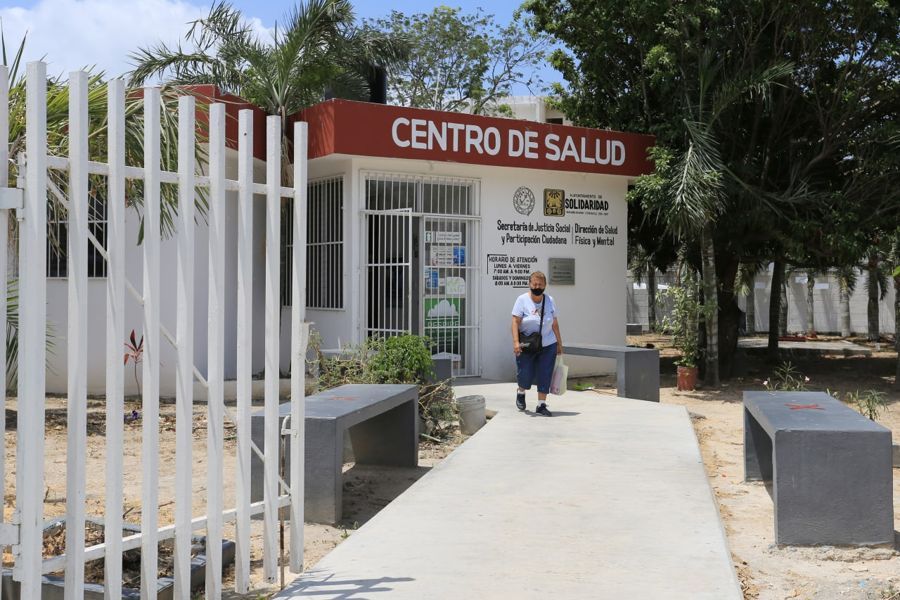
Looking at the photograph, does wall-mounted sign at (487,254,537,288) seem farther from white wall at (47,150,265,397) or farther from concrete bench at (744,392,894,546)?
concrete bench at (744,392,894,546)

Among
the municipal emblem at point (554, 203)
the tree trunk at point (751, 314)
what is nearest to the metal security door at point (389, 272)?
the municipal emblem at point (554, 203)

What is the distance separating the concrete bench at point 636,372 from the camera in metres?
12.2

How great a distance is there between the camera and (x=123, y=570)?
495 centimetres

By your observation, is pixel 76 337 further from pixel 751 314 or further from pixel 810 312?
pixel 810 312

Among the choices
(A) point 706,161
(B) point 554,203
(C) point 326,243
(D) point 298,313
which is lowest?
(D) point 298,313

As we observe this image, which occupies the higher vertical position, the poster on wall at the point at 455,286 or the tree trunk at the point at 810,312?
the poster on wall at the point at 455,286

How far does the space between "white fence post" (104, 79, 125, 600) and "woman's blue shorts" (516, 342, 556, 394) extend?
20.8 feet

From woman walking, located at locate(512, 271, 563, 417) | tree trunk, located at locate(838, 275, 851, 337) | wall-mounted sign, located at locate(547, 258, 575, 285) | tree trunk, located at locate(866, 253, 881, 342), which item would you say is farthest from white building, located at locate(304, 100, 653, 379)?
tree trunk, located at locate(838, 275, 851, 337)

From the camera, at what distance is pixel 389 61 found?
17422 mm

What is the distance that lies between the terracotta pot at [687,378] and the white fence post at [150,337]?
12149 millimetres

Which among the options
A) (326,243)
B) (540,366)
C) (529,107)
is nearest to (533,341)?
(540,366)

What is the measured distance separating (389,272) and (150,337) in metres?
9.79

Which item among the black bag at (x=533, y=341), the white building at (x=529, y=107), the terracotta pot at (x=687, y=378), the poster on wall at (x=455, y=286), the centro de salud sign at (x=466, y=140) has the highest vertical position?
the white building at (x=529, y=107)

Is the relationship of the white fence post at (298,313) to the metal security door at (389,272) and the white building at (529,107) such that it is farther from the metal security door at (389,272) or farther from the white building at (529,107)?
the white building at (529,107)
